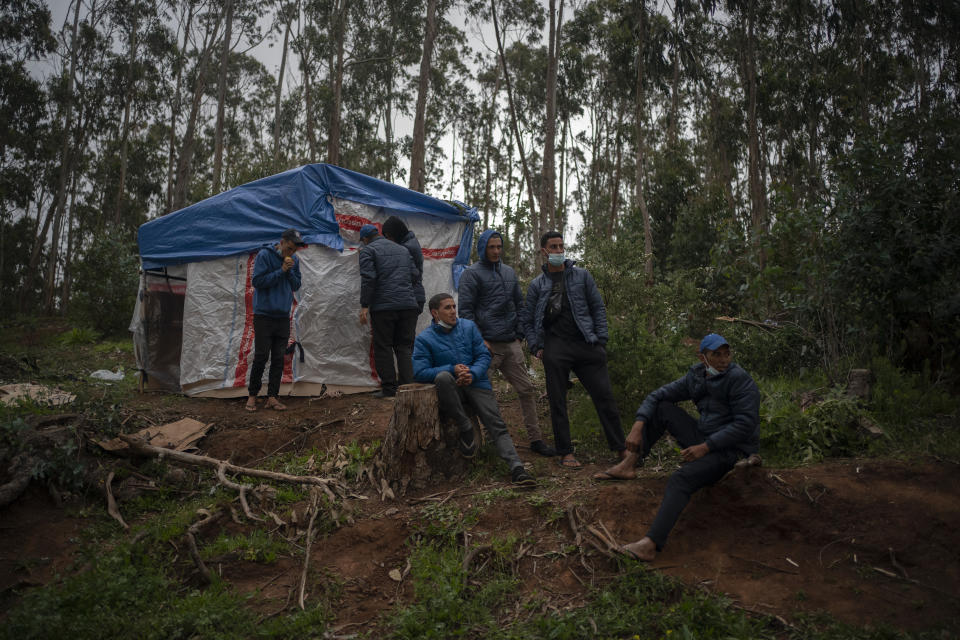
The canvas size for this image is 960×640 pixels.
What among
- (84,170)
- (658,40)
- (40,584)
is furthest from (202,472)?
(84,170)

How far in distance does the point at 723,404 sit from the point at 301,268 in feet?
15.6

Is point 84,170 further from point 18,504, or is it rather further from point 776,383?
point 776,383

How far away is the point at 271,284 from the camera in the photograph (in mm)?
5773

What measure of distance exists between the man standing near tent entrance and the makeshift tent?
0.83 metres

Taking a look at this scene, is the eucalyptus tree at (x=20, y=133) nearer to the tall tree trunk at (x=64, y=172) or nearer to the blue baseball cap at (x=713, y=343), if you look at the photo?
the tall tree trunk at (x=64, y=172)

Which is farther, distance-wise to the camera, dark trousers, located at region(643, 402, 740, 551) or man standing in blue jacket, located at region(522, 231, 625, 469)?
man standing in blue jacket, located at region(522, 231, 625, 469)

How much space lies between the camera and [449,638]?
2.74m

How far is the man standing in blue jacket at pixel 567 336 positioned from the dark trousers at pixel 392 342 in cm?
171

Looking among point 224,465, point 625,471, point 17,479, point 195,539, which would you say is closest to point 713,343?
point 625,471

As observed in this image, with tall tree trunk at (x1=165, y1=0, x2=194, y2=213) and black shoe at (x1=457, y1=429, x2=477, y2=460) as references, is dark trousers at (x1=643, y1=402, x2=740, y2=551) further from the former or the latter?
tall tree trunk at (x1=165, y1=0, x2=194, y2=213)

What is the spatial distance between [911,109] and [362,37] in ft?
68.3

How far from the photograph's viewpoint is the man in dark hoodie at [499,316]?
4.90 m

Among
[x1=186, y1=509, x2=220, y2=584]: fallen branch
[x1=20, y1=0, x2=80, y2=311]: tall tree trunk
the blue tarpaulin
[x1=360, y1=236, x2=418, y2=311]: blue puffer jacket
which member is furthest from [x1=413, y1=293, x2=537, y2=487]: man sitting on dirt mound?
[x1=20, y1=0, x2=80, y2=311]: tall tree trunk

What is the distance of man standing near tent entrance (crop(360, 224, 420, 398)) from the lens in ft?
19.4
